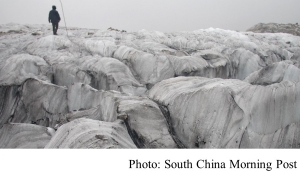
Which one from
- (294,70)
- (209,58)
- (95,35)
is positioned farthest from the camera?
(95,35)

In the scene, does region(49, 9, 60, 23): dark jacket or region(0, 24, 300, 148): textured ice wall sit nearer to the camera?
region(0, 24, 300, 148): textured ice wall

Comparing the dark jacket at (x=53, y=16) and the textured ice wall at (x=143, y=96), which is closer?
the textured ice wall at (x=143, y=96)

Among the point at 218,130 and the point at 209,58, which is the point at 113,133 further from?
the point at 209,58

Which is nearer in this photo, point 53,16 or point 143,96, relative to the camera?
point 143,96

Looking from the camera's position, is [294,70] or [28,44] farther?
[28,44]

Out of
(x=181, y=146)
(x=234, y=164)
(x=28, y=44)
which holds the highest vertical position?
(x=28, y=44)

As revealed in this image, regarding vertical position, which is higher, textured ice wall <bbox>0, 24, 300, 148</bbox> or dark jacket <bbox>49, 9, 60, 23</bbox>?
dark jacket <bbox>49, 9, 60, 23</bbox>

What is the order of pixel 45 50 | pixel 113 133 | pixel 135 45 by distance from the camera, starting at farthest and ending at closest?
pixel 135 45, pixel 45 50, pixel 113 133

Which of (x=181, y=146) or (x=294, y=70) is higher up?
(x=294, y=70)

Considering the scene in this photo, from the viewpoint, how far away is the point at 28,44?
1964cm

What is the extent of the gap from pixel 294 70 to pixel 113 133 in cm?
1049

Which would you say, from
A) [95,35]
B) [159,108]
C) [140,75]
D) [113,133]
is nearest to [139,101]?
[159,108]

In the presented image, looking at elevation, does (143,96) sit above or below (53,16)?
below

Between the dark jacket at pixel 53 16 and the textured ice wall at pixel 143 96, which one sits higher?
the dark jacket at pixel 53 16
